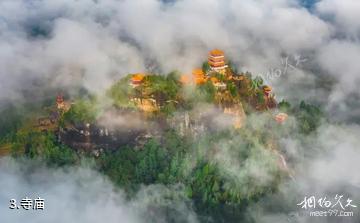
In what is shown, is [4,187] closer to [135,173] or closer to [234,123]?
[135,173]

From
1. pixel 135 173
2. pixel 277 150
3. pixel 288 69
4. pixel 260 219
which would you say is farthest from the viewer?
pixel 288 69

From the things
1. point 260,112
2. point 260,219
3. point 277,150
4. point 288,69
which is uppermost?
point 288,69

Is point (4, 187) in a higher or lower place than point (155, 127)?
lower

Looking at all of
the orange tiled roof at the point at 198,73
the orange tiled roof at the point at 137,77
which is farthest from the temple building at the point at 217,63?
the orange tiled roof at the point at 137,77

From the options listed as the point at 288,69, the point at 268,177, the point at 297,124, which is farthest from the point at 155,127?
the point at 288,69

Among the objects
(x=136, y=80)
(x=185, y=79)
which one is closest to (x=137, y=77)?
(x=136, y=80)

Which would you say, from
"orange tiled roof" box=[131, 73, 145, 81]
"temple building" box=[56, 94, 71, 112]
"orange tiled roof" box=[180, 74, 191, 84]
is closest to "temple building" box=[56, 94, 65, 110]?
"temple building" box=[56, 94, 71, 112]

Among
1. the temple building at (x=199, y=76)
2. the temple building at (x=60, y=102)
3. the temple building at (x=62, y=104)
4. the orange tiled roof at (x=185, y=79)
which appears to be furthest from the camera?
the temple building at (x=60, y=102)

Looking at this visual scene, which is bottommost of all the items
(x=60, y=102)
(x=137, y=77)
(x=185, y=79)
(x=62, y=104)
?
(x=62, y=104)

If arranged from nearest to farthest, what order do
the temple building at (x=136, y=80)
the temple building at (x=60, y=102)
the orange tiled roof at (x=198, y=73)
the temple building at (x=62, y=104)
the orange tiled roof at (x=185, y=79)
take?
the temple building at (x=136, y=80)
the orange tiled roof at (x=185, y=79)
the orange tiled roof at (x=198, y=73)
the temple building at (x=62, y=104)
the temple building at (x=60, y=102)

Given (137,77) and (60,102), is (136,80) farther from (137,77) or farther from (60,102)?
(60,102)

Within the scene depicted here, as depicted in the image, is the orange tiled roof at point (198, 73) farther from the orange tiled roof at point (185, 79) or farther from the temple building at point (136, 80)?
the temple building at point (136, 80)
